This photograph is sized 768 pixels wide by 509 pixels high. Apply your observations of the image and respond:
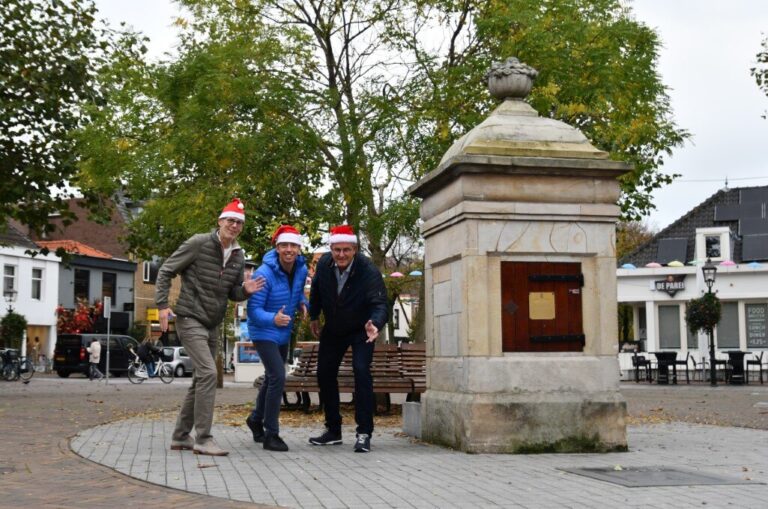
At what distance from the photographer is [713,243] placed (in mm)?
44594

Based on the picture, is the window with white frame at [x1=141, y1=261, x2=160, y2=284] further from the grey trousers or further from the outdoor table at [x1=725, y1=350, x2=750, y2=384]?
the grey trousers

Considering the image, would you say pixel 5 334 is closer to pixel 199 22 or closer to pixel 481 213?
pixel 199 22

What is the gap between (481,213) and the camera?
29.3 ft

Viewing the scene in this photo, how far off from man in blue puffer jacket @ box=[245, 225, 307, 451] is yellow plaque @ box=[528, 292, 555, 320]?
79.9 inches

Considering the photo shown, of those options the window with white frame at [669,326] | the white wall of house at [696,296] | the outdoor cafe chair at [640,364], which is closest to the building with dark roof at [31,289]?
the white wall of house at [696,296]

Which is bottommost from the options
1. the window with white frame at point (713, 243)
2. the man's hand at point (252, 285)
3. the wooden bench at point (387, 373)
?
the wooden bench at point (387, 373)

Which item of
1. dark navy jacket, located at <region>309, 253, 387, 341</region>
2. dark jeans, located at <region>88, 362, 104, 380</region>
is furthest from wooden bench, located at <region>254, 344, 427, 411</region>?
dark jeans, located at <region>88, 362, 104, 380</region>

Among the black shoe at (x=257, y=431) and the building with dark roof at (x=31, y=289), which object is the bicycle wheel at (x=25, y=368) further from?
the black shoe at (x=257, y=431)

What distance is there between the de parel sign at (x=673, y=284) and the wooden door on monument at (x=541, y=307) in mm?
34694

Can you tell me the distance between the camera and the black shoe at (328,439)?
30.8 feet

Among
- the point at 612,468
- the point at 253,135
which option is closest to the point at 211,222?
the point at 253,135

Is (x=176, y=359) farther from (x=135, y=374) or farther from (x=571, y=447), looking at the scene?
(x=571, y=447)

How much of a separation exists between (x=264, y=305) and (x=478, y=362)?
1.95 meters

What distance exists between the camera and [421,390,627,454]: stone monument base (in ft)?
28.2
